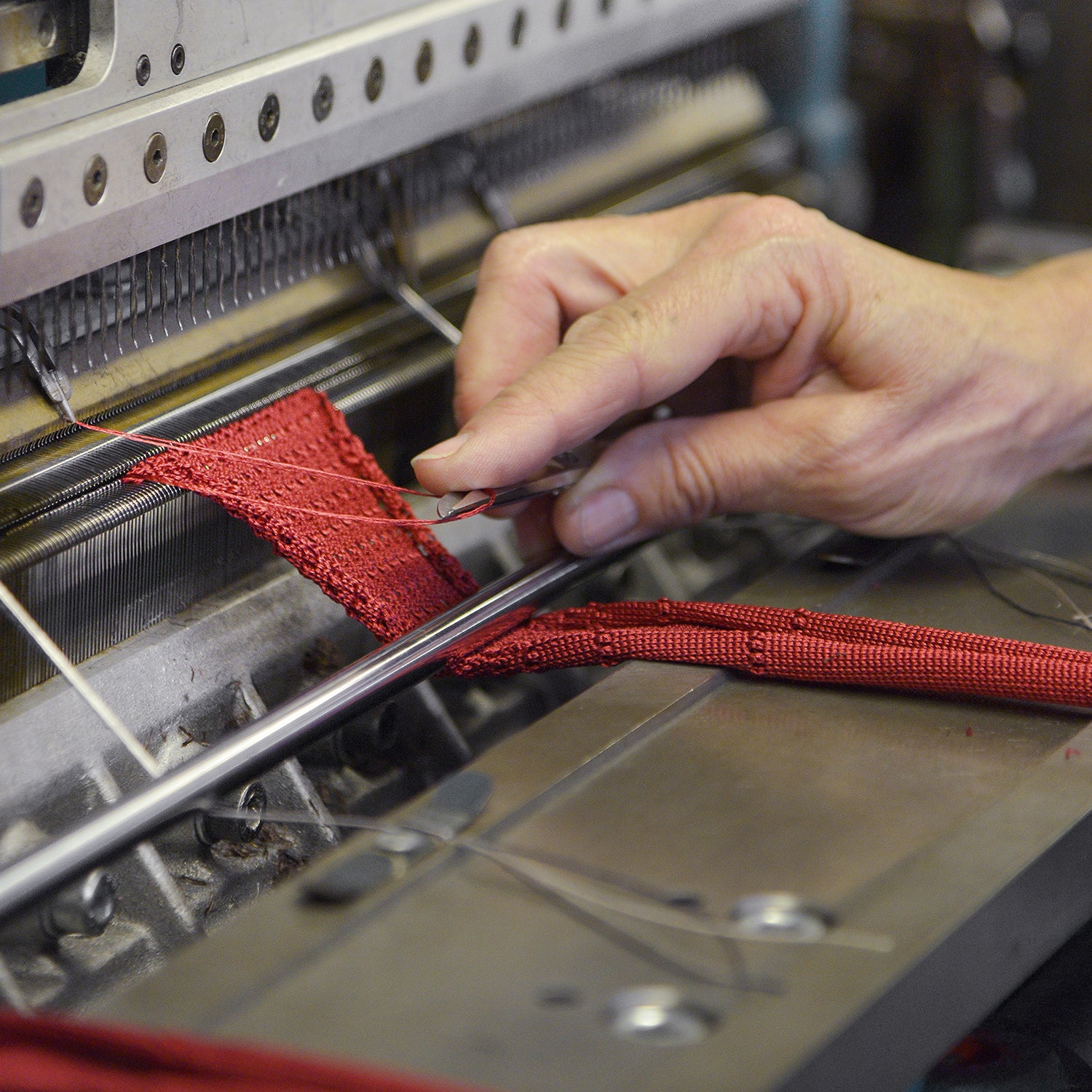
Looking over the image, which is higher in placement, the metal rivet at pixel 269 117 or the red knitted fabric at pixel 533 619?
the metal rivet at pixel 269 117

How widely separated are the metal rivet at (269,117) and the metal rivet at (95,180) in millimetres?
176

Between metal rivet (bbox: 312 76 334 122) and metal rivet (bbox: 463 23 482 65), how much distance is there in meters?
0.19

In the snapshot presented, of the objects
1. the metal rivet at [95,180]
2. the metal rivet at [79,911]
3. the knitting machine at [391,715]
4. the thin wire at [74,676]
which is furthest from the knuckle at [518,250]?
the metal rivet at [79,911]

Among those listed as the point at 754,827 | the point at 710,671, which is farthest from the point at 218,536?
the point at 754,827

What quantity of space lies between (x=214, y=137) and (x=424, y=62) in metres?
0.28

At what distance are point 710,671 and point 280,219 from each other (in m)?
0.59

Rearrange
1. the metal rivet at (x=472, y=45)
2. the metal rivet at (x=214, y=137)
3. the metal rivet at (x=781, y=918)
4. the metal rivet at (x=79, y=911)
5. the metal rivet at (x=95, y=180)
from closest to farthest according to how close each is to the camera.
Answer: the metal rivet at (x=781, y=918), the metal rivet at (x=79, y=911), the metal rivet at (x=95, y=180), the metal rivet at (x=214, y=137), the metal rivet at (x=472, y=45)

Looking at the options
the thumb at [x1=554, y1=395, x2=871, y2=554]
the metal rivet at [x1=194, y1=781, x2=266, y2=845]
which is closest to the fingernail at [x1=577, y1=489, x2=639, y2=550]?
the thumb at [x1=554, y1=395, x2=871, y2=554]

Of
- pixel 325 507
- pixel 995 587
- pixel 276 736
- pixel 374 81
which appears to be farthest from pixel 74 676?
pixel 995 587

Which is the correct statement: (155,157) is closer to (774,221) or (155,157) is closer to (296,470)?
(296,470)

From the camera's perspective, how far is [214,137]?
3.45 ft

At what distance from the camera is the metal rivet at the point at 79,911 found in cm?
83

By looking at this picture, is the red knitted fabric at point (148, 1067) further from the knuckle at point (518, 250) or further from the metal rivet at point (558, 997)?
the knuckle at point (518, 250)

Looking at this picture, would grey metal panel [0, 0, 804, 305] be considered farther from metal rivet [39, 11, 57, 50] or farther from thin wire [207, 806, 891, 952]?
thin wire [207, 806, 891, 952]
